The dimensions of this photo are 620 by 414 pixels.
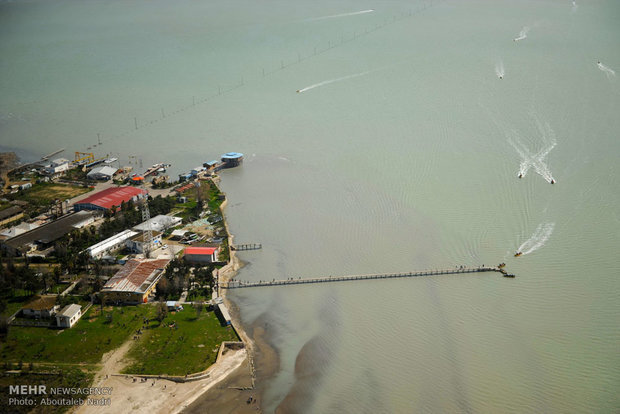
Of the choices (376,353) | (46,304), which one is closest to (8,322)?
(46,304)

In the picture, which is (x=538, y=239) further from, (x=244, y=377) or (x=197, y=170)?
(x=197, y=170)

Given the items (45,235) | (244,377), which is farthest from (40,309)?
(244,377)

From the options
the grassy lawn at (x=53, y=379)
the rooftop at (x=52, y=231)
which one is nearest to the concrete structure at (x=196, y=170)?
the rooftop at (x=52, y=231)

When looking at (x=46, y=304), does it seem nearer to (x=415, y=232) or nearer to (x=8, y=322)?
(x=8, y=322)

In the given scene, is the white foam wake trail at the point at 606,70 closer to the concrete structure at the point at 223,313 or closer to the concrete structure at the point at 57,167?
the concrete structure at the point at 223,313

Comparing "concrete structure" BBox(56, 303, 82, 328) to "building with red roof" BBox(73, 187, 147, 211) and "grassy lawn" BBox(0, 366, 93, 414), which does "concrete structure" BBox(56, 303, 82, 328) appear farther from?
"building with red roof" BBox(73, 187, 147, 211)

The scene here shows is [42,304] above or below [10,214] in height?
below

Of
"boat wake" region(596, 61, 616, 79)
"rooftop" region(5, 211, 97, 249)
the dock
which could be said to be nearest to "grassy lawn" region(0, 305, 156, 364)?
the dock
